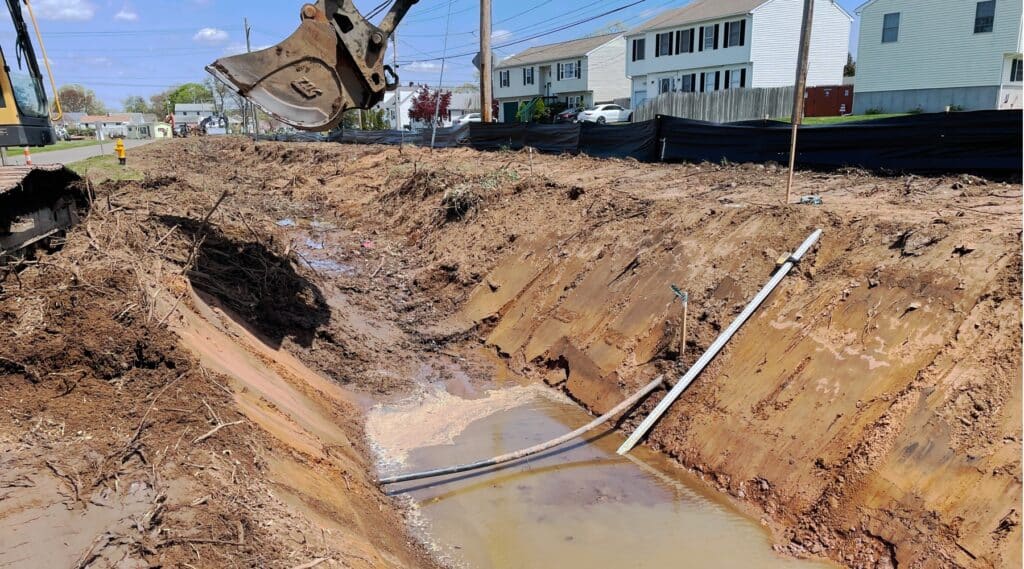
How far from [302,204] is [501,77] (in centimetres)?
4682

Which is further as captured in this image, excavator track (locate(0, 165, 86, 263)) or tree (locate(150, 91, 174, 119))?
tree (locate(150, 91, 174, 119))

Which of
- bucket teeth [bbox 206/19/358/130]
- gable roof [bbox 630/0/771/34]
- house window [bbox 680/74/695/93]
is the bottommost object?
bucket teeth [bbox 206/19/358/130]

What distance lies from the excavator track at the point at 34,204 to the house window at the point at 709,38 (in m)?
38.2

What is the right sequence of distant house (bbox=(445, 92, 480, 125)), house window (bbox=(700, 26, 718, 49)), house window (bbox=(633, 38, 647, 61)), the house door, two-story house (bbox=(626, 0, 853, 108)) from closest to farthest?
two-story house (bbox=(626, 0, 853, 108))
house window (bbox=(700, 26, 718, 49))
house window (bbox=(633, 38, 647, 61))
the house door
distant house (bbox=(445, 92, 480, 125))

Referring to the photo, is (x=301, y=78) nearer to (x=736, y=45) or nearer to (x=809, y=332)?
(x=809, y=332)

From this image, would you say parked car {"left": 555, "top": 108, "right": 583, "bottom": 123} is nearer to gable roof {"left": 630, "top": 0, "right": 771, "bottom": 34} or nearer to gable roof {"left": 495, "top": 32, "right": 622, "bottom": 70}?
gable roof {"left": 630, "top": 0, "right": 771, "bottom": 34}

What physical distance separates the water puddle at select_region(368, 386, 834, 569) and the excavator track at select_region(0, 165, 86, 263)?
4137 millimetres

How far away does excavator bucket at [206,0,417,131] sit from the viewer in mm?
6355

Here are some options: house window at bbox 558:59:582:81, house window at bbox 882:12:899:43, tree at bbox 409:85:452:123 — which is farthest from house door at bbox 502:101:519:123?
house window at bbox 882:12:899:43

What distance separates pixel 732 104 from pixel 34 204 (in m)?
29.8

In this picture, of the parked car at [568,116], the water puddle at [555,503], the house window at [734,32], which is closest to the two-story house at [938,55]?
the house window at [734,32]

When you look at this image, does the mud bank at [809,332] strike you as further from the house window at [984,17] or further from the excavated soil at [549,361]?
the house window at [984,17]

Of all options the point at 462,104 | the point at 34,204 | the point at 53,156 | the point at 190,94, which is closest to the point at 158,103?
the point at 190,94

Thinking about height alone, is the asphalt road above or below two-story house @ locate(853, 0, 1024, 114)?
below
